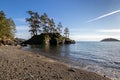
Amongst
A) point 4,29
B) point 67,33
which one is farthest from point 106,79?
point 67,33

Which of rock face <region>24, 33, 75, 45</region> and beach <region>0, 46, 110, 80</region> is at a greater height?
rock face <region>24, 33, 75, 45</region>

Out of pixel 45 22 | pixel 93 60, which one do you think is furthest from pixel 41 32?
pixel 93 60

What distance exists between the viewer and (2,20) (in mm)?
55594

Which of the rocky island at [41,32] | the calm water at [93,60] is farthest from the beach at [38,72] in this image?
the rocky island at [41,32]

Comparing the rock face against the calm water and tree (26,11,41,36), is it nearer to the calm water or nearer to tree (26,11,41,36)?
tree (26,11,41,36)

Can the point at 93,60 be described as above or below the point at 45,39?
below

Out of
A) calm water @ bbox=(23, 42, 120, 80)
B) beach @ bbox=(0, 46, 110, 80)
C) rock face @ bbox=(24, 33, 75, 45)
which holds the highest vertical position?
rock face @ bbox=(24, 33, 75, 45)

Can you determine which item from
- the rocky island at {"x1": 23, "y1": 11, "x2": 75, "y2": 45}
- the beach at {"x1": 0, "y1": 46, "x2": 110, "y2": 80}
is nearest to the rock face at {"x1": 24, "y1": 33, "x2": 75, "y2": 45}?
the rocky island at {"x1": 23, "y1": 11, "x2": 75, "y2": 45}

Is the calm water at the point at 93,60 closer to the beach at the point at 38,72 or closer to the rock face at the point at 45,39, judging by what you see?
the beach at the point at 38,72

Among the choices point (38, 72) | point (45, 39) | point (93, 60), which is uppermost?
point (45, 39)

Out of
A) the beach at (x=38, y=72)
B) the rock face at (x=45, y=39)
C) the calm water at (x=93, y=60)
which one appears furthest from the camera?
the rock face at (x=45, y=39)

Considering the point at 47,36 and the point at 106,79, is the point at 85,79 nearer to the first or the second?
the point at 106,79

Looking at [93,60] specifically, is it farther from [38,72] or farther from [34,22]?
[34,22]

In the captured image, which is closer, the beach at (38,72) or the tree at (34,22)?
the beach at (38,72)
